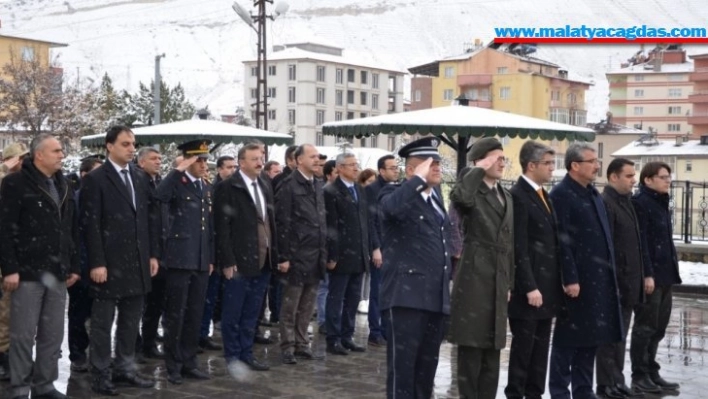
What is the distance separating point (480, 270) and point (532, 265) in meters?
0.74

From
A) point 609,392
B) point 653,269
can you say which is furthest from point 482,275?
point 653,269

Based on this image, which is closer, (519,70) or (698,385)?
(698,385)

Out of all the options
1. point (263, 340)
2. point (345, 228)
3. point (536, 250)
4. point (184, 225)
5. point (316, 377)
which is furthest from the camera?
point (263, 340)

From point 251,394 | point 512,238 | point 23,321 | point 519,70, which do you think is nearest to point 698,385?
point 512,238

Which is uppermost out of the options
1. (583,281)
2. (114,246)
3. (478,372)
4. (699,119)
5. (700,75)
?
(700,75)

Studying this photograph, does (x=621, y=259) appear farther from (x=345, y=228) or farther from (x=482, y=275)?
(x=345, y=228)

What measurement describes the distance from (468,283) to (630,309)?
223cm

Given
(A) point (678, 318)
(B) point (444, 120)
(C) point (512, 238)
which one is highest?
(B) point (444, 120)

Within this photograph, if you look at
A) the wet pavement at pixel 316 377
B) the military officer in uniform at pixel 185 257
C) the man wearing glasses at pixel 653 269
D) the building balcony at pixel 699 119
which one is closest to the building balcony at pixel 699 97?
the building balcony at pixel 699 119

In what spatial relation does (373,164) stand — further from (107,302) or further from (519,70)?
(107,302)

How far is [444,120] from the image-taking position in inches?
452

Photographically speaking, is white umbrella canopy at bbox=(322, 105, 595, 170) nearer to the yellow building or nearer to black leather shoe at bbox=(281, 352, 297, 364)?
black leather shoe at bbox=(281, 352, 297, 364)

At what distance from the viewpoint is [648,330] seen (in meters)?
8.65

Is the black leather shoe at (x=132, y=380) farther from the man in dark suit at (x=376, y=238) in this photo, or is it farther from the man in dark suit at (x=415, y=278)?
the man in dark suit at (x=376, y=238)
